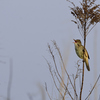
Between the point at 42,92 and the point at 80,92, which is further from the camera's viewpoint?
the point at 80,92

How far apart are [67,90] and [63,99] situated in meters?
0.12

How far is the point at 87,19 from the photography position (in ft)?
7.55

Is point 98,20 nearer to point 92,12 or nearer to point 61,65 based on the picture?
point 92,12

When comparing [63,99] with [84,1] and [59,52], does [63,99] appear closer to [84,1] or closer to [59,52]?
[59,52]

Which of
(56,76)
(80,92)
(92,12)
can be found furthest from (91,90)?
(92,12)

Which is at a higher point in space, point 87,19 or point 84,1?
point 84,1

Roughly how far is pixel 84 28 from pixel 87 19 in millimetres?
93

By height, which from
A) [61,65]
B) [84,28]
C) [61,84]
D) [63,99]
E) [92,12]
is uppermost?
[92,12]

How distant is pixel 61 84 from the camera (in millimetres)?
2363

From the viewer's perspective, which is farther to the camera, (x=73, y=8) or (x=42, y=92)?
(x=73, y=8)

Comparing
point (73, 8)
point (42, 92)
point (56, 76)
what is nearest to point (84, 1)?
point (73, 8)

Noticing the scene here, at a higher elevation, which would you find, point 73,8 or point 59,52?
point 73,8

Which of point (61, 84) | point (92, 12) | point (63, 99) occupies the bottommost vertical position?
point (63, 99)

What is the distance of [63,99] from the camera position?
2309 mm
